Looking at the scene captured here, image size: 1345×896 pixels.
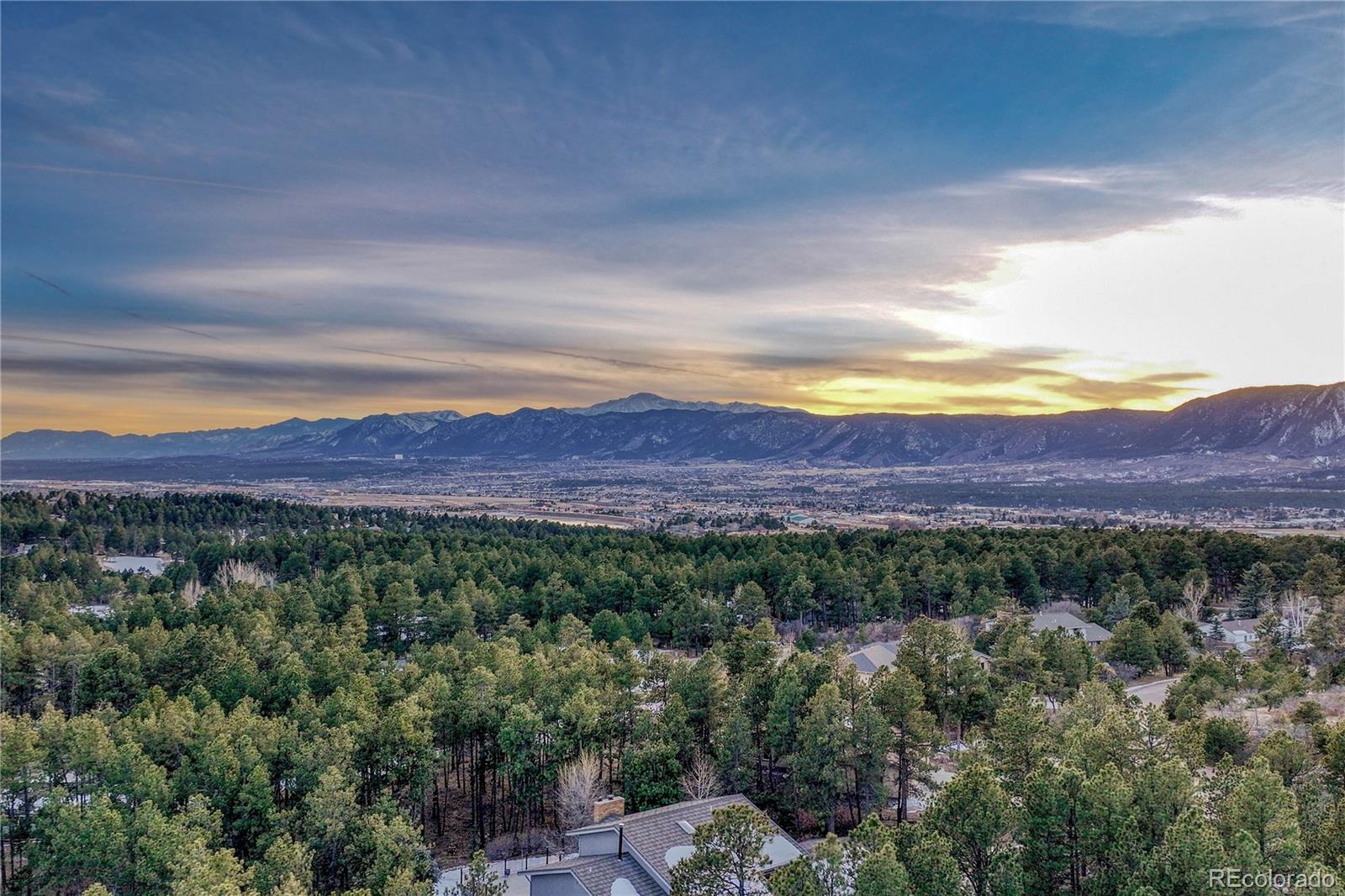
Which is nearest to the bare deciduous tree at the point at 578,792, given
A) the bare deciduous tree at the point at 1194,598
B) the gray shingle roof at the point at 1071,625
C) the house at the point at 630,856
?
the house at the point at 630,856

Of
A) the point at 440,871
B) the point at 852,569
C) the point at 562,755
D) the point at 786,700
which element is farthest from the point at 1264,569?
the point at 440,871

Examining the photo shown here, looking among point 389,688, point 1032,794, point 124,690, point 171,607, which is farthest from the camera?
point 171,607

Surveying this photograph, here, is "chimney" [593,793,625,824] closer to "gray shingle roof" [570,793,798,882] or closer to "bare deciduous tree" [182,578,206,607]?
"gray shingle roof" [570,793,798,882]

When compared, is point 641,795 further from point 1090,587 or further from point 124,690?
point 1090,587
